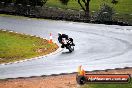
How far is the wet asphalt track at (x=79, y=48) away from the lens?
77.7 ft

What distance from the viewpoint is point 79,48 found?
29.5 m

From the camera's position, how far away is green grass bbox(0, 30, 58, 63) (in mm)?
→ 27337

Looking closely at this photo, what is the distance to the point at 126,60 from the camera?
2564 cm

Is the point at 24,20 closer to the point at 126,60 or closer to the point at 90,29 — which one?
the point at 90,29

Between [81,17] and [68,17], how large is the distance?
88.5 inches

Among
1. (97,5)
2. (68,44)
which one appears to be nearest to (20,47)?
(68,44)

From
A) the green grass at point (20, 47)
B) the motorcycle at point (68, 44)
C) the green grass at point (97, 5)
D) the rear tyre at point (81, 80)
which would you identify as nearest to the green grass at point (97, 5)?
the green grass at point (97, 5)

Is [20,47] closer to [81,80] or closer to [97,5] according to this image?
[81,80]

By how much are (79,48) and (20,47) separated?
4.36 metres

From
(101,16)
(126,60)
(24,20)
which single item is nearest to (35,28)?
(24,20)

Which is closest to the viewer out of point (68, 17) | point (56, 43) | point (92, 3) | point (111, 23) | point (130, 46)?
point (130, 46)

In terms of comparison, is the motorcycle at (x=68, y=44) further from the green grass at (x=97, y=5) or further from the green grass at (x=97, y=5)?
the green grass at (x=97, y=5)

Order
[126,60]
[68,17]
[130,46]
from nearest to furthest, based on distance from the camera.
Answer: [126,60] < [130,46] < [68,17]

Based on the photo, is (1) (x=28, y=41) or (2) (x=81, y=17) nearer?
(1) (x=28, y=41)
